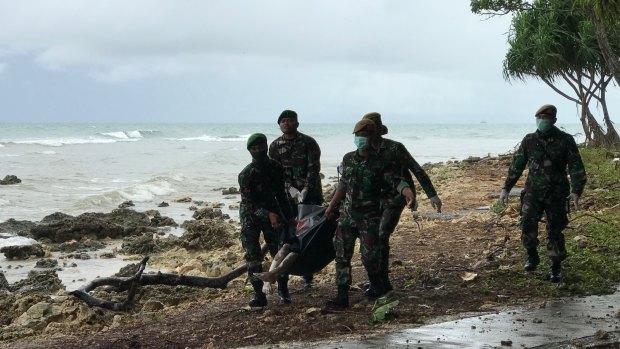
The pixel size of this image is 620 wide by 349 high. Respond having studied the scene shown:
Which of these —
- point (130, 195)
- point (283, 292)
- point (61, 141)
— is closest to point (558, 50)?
point (130, 195)

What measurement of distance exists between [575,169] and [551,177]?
0.75ft

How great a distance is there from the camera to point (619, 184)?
14.7 metres

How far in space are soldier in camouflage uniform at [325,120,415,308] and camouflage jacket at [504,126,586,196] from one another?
141 centimetres

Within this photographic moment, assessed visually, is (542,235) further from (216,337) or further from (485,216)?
(216,337)

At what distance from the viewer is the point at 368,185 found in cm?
702

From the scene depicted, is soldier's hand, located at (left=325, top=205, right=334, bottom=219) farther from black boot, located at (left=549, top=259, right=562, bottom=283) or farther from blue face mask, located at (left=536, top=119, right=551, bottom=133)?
black boot, located at (left=549, top=259, right=562, bottom=283)

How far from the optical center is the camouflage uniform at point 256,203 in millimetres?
7359

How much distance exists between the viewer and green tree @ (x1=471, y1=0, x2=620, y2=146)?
81.3ft

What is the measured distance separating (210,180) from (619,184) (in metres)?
20.4

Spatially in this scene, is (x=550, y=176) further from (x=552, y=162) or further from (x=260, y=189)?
(x=260, y=189)

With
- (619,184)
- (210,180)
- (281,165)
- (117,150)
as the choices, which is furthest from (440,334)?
(117,150)

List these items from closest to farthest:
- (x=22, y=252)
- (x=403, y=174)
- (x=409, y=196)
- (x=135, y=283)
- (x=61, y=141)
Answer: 1. (x=409, y=196)
2. (x=403, y=174)
3. (x=135, y=283)
4. (x=22, y=252)
5. (x=61, y=141)

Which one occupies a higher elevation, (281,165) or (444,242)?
(281,165)

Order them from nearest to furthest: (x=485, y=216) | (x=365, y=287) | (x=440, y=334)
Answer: (x=440, y=334) < (x=365, y=287) < (x=485, y=216)
